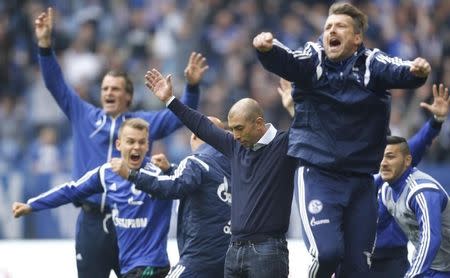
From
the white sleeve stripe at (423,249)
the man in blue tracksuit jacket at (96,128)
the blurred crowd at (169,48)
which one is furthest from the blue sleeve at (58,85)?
the blurred crowd at (169,48)

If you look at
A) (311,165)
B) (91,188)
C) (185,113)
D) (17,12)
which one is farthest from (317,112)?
(17,12)

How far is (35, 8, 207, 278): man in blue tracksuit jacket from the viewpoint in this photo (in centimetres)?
1016

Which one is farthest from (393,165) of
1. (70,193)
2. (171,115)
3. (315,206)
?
(70,193)

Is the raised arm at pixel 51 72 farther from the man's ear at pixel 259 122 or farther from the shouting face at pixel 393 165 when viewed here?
the shouting face at pixel 393 165

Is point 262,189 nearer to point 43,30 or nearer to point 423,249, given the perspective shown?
point 423,249

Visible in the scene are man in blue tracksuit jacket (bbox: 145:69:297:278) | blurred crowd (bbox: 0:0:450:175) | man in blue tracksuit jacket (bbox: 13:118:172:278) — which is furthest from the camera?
blurred crowd (bbox: 0:0:450:175)

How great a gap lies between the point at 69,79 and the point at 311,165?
1053 centimetres

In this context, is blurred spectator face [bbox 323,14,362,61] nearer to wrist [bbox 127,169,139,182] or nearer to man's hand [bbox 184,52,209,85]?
wrist [bbox 127,169,139,182]

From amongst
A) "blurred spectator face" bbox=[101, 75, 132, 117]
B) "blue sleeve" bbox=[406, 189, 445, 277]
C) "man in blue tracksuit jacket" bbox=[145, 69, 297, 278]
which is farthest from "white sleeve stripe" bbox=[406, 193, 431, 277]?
"blurred spectator face" bbox=[101, 75, 132, 117]

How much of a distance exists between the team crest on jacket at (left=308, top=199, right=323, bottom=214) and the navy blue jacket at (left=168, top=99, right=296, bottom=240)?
457mm

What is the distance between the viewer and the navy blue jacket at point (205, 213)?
28.9 ft

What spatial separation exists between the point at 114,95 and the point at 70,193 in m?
1.13

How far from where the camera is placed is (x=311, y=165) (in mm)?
7895

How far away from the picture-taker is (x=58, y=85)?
10.6 m
